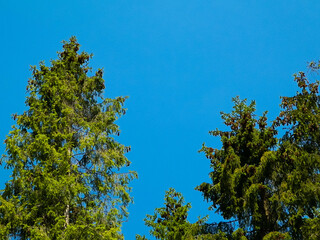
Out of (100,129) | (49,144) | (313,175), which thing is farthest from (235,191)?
(49,144)

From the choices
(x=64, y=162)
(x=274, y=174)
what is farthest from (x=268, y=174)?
(x=64, y=162)

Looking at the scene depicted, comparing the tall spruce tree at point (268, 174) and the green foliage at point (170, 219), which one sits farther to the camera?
the green foliage at point (170, 219)

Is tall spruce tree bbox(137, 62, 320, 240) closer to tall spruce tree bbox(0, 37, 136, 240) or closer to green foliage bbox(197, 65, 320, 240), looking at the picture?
green foliage bbox(197, 65, 320, 240)

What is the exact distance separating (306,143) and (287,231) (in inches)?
107

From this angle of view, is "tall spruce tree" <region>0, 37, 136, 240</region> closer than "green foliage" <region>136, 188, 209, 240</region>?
Yes

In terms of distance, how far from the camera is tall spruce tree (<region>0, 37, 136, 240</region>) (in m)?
12.2

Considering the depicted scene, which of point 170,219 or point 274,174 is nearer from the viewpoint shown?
point 274,174

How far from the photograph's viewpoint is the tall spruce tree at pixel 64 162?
39.9 feet

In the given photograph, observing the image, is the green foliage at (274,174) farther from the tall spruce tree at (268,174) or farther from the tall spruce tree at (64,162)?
the tall spruce tree at (64,162)

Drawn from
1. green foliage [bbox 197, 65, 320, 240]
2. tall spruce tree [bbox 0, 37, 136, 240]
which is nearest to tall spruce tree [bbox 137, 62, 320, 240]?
green foliage [bbox 197, 65, 320, 240]

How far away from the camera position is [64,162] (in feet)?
42.9

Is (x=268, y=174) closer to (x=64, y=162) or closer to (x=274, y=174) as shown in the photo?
(x=274, y=174)

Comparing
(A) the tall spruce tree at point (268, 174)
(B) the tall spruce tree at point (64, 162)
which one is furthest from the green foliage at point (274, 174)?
(B) the tall spruce tree at point (64, 162)

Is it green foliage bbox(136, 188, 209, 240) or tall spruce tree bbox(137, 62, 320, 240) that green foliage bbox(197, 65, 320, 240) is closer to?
tall spruce tree bbox(137, 62, 320, 240)
